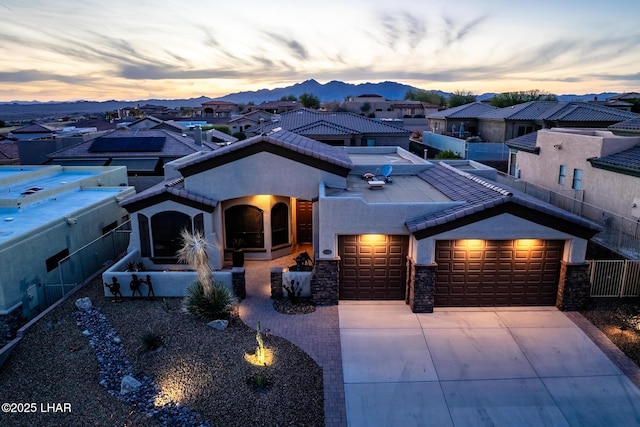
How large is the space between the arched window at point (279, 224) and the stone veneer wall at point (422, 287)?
7.26m

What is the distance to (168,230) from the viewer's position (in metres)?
18.5

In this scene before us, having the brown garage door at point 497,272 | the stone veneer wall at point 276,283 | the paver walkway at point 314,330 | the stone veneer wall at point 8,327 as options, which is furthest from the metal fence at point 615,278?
the stone veneer wall at point 8,327

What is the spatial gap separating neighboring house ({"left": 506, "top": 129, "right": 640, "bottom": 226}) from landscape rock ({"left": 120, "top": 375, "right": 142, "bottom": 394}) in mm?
19369

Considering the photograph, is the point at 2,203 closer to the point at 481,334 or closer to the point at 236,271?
the point at 236,271

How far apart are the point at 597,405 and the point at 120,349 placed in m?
12.7

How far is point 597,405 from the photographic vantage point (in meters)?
10.5

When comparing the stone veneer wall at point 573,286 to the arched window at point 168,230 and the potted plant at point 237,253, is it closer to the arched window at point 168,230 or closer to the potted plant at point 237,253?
the potted plant at point 237,253

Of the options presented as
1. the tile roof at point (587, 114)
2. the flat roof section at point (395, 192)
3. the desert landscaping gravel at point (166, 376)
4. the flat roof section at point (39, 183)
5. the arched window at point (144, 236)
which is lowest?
the desert landscaping gravel at point (166, 376)

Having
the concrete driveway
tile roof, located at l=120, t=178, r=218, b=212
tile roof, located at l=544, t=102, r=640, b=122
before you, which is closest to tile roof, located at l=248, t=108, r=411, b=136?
tile roof, located at l=544, t=102, r=640, b=122

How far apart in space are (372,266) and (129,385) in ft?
28.6

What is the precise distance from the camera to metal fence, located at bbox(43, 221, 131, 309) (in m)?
16.3

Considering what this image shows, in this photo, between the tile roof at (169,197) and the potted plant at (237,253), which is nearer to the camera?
the tile roof at (169,197)

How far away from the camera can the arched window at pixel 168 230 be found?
1828cm

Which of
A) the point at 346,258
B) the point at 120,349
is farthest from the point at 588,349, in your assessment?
the point at 120,349
